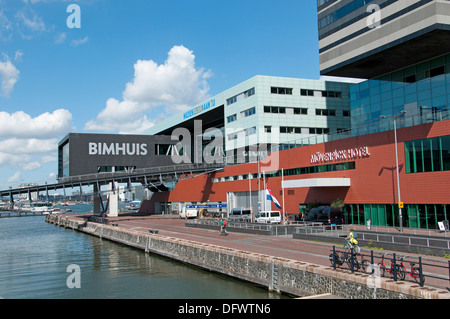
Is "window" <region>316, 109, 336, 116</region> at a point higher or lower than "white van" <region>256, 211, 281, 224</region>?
higher

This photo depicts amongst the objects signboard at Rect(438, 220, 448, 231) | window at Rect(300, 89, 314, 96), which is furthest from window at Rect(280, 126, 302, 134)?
signboard at Rect(438, 220, 448, 231)

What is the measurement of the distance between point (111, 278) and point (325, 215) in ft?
93.5

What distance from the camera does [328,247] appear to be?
3008cm

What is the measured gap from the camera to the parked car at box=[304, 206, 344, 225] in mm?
46531

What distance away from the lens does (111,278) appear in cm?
2706

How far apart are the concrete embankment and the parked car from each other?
20361 mm

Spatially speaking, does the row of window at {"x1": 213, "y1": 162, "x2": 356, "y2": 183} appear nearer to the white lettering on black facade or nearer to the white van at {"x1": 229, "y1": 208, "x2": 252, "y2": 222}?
the white van at {"x1": 229, "y1": 208, "x2": 252, "y2": 222}

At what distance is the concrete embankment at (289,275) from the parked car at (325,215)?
2036 centimetres

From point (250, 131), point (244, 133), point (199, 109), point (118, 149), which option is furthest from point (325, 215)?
point (118, 149)

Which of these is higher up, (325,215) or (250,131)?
(250,131)

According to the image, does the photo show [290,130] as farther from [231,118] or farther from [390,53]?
[390,53]

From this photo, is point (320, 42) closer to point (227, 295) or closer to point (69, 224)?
point (227, 295)
